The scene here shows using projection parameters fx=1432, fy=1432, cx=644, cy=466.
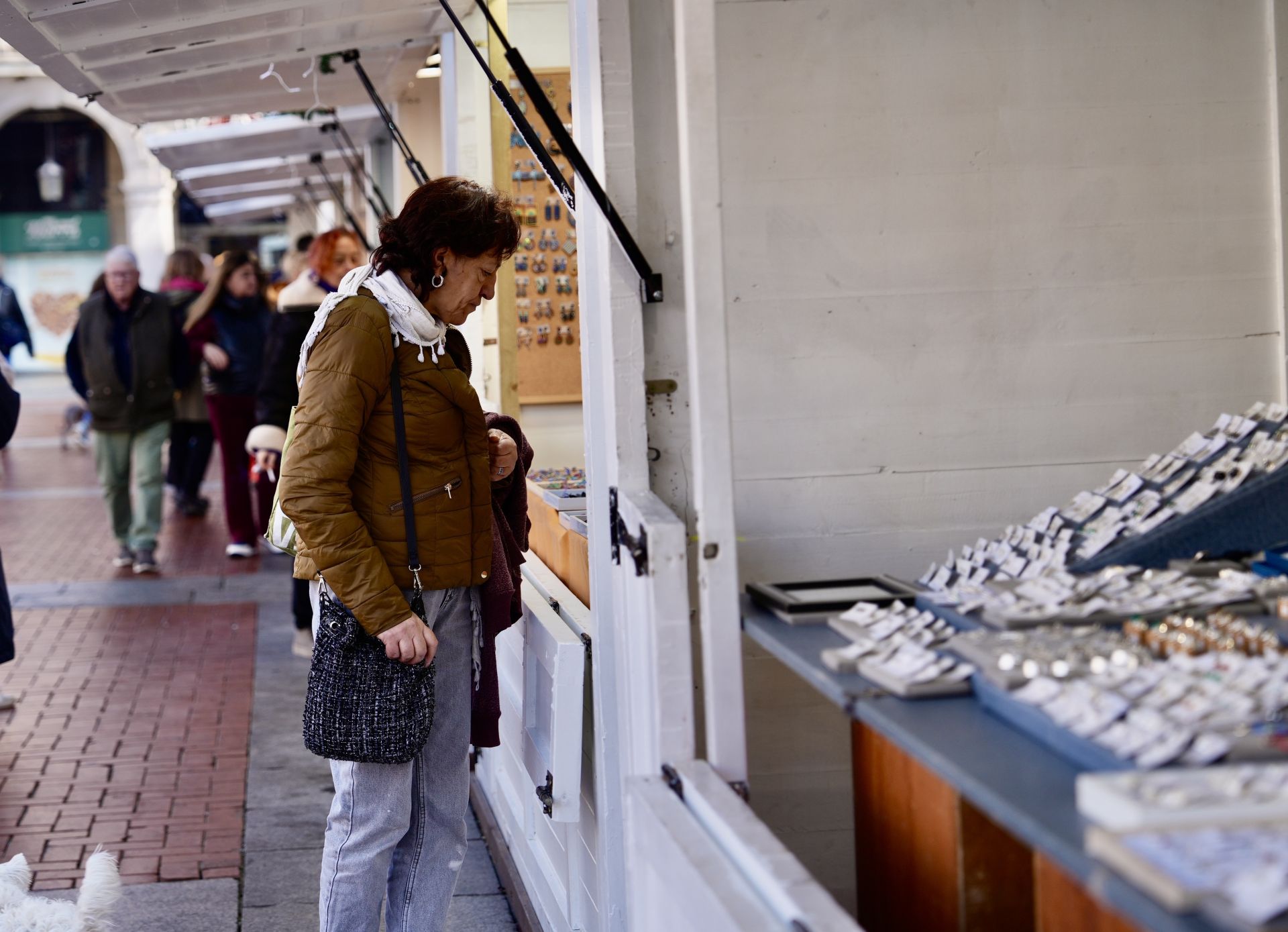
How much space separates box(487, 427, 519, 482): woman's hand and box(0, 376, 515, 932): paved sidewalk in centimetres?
141

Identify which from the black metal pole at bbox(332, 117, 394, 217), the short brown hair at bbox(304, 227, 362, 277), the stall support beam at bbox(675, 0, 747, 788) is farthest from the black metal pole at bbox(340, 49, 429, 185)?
the stall support beam at bbox(675, 0, 747, 788)

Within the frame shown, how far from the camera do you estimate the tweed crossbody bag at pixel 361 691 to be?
284 cm

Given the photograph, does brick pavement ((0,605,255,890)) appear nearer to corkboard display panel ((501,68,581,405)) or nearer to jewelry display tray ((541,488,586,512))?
jewelry display tray ((541,488,586,512))

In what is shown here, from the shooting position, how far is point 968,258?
118 inches

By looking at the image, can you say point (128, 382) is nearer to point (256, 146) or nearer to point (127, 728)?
point (256, 146)

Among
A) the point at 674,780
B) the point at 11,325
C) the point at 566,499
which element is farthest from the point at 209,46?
the point at 11,325

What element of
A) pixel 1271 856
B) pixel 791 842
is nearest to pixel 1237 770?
pixel 1271 856

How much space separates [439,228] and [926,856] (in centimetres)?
156

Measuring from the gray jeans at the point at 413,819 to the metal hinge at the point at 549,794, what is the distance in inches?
7.7

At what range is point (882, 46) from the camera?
2.96 m

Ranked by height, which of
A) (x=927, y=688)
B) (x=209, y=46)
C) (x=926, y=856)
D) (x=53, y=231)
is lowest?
(x=926, y=856)

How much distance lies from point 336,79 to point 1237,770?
5525 millimetres

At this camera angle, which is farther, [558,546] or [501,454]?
[558,546]

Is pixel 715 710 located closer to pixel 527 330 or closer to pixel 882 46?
pixel 882 46
